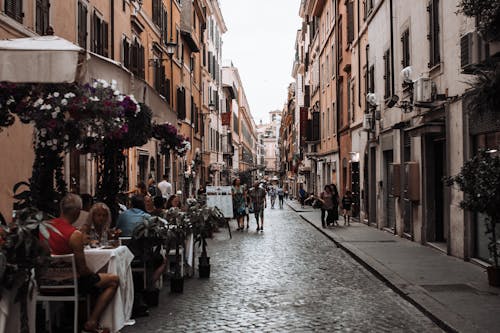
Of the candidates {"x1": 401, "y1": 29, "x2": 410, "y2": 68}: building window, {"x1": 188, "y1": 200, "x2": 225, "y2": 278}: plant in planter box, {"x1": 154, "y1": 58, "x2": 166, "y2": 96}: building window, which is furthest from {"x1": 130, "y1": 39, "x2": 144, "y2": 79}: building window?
{"x1": 188, "y1": 200, "x2": 225, "y2": 278}: plant in planter box

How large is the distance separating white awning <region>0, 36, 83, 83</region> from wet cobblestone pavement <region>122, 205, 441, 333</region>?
122 inches

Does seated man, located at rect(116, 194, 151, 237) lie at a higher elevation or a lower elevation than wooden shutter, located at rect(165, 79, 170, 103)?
lower

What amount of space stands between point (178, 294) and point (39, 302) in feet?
10.4

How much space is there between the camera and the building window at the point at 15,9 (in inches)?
465

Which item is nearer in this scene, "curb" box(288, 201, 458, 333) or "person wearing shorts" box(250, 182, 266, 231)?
"curb" box(288, 201, 458, 333)

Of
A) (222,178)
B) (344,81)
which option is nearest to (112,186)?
(344,81)

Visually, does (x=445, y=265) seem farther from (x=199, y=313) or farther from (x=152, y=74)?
(x=152, y=74)

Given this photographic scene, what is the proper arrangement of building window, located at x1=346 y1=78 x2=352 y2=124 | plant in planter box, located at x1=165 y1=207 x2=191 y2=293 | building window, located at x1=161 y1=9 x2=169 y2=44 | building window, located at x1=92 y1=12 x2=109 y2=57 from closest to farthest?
plant in planter box, located at x1=165 y1=207 x2=191 y2=293 < building window, located at x1=92 y1=12 x2=109 y2=57 < building window, located at x1=346 y1=78 x2=352 y2=124 < building window, located at x1=161 y1=9 x2=169 y2=44

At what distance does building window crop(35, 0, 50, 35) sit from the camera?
1350 cm

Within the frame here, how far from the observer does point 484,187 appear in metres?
9.42

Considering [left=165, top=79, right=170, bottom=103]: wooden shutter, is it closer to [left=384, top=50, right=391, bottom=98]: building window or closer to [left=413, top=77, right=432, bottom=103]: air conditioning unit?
[left=384, top=50, right=391, bottom=98]: building window

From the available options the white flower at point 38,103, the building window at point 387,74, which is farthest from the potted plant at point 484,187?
the building window at point 387,74

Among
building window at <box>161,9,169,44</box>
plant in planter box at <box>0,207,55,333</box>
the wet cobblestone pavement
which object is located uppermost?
building window at <box>161,9,169,44</box>

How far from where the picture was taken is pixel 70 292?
22.5 ft
